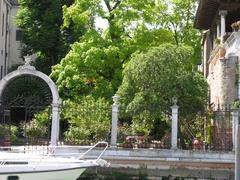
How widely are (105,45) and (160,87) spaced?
8665 mm

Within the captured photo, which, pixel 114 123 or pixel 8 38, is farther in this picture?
pixel 8 38

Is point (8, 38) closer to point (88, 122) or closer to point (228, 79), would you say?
point (88, 122)

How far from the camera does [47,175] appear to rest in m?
13.0

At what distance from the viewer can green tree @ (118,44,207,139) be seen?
1903 centimetres

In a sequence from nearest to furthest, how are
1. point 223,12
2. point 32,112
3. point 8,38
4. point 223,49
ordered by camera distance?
point 223,49
point 223,12
point 32,112
point 8,38

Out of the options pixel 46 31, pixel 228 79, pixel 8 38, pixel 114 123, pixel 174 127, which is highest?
pixel 8 38

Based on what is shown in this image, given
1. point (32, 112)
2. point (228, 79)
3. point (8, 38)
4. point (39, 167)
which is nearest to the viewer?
point (39, 167)

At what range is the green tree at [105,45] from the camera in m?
26.5

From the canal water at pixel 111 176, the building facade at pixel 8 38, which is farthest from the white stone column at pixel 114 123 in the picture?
the building facade at pixel 8 38

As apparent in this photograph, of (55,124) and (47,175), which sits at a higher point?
(55,124)

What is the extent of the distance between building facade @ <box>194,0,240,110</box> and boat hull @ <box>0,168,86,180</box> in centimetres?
782

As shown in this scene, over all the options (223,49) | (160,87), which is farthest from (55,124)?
(223,49)

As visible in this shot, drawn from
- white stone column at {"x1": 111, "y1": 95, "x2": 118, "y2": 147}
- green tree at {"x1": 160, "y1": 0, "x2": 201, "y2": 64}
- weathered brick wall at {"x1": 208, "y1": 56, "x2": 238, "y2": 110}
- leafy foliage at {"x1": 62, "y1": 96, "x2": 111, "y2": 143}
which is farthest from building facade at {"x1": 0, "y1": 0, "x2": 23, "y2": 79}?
weathered brick wall at {"x1": 208, "y1": 56, "x2": 238, "y2": 110}

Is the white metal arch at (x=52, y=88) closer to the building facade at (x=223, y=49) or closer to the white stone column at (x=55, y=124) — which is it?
the white stone column at (x=55, y=124)
